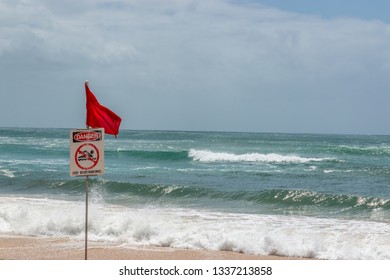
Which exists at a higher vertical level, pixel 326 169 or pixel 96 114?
pixel 96 114

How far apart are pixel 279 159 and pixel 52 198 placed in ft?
70.7

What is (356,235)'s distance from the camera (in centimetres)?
1123

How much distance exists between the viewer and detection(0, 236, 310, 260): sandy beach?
934 centimetres

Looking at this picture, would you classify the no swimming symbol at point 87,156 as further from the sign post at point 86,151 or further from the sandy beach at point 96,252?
the sandy beach at point 96,252

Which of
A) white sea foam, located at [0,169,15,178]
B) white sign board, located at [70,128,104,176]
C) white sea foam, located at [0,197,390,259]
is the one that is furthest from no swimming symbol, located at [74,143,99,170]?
white sea foam, located at [0,169,15,178]

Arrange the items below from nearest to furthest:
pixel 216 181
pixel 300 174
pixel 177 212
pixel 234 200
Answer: pixel 177 212 < pixel 234 200 < pixel 216 181 < pixel 300 174

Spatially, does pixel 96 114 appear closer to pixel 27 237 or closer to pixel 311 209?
pixel 27 237

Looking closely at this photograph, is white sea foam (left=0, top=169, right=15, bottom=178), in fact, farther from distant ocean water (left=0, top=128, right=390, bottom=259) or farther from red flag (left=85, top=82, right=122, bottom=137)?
red flag (left=85, top=82, right=122, bottom=137)

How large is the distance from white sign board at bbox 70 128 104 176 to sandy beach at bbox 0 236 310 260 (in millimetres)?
2416

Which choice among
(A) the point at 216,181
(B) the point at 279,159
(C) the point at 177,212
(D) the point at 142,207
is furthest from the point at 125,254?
(B) the point at 279,159

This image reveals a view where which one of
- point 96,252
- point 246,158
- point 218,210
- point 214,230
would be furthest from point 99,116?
point 246,158

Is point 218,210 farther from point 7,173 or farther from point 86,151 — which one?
point 7,173

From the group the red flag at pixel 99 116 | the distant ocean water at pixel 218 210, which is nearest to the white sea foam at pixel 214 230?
the distant ocean water at pixel 218 210

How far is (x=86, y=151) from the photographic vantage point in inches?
287
